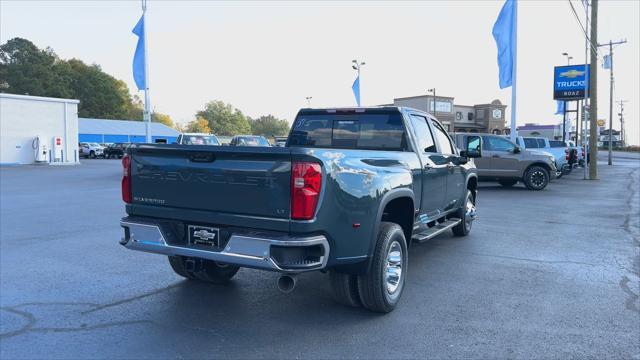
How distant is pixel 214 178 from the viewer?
13.5ft

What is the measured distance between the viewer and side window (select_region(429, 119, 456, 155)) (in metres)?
6.91

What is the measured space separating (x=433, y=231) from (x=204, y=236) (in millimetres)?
3091

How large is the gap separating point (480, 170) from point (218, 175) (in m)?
15.0

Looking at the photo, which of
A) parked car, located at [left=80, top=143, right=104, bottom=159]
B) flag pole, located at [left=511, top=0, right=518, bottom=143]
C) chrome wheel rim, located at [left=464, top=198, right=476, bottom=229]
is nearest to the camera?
chrome wheel rim, located at [left=464, top=198, right=476, bottom=229]

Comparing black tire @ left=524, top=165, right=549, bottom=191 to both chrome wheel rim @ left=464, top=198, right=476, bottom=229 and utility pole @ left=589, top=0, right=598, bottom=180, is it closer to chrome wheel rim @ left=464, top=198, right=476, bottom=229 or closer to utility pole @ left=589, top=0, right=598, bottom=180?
utility pole @ left=589, top=0, right=598, bottom=180

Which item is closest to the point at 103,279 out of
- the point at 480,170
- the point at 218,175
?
the point at 218,175

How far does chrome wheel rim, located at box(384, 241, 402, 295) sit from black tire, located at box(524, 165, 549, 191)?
1394 cm

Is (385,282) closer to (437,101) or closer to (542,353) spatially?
(542,353)

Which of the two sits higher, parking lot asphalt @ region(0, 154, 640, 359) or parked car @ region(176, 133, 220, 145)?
parked car @ region(176, 133, 220, 145)

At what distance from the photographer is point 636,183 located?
67.9 feet

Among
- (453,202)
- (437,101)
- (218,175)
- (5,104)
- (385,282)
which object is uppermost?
(437,101)

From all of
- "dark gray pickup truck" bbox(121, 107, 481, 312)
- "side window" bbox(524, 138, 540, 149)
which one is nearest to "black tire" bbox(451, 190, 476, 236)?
"dark gray pickup truck" bbox(121, 107, 481, 312)

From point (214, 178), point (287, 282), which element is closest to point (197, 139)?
point (214, 178)

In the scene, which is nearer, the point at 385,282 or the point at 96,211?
the point at 385,282
